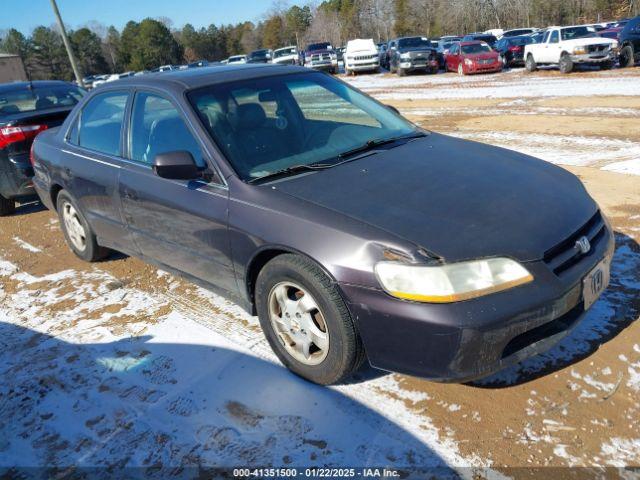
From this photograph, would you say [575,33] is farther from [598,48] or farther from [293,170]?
[293,170]

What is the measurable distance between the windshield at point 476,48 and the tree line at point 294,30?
28.7 metres

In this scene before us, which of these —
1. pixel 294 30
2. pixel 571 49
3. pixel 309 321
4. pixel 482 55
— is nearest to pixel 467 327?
pixel 309 321

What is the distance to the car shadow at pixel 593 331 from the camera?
279 centimetres

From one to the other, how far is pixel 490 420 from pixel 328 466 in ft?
2.68

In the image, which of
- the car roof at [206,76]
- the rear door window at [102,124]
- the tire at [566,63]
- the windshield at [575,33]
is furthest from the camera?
the windshield at [575,33]

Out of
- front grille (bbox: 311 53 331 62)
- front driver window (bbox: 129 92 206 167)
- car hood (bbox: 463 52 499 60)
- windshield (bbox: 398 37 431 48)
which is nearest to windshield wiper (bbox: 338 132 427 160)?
front driver window (bbox: 129 92 206 167)

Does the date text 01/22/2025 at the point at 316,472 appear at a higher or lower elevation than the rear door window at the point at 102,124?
lower

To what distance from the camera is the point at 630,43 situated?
17.1 m

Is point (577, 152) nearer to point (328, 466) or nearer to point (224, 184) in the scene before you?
point (224, 184)

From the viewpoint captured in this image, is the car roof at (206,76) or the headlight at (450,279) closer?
the headlight at (450,279)

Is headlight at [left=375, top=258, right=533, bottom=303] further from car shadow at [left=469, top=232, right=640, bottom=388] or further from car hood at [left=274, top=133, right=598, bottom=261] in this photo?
car shadow at [left=469, top=232, right=640, bottom=388]

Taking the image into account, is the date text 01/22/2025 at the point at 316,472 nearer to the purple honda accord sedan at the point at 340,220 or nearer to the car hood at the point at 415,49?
the purple honda accord sedan at the point at 340,220

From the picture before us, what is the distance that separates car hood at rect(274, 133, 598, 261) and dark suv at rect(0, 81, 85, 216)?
16.2 feet

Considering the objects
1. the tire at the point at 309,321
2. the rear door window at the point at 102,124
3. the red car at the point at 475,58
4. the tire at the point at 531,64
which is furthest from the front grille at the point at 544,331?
the red car at the point at 475,58
